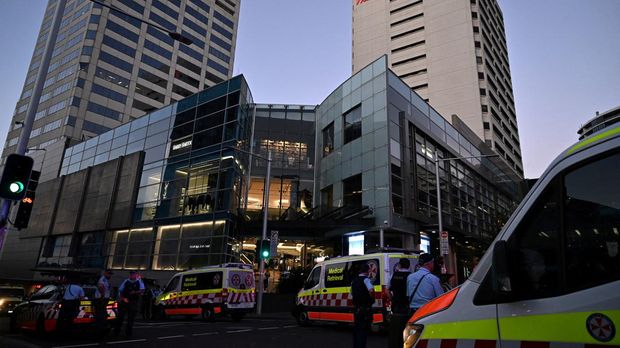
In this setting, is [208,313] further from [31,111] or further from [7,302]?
[7,302]

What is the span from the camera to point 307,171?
31.4 m

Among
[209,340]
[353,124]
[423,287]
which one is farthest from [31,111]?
[353,124]

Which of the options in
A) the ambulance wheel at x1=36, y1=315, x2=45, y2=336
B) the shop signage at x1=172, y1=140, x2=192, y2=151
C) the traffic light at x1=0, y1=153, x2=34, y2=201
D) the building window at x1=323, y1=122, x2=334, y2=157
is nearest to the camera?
the traffic light at x1=0, y1=153, x2=34, y2=201

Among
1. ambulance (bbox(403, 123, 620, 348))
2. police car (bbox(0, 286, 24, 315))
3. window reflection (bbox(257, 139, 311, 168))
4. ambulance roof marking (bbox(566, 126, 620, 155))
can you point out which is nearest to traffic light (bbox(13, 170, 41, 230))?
ambulance (bbox(403, 123, 620, 348))

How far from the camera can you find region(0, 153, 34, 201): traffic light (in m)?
7.23

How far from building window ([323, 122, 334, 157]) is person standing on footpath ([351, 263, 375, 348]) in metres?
22.2

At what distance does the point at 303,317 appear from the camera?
41.2 ft

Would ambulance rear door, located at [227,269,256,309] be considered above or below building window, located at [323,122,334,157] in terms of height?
below

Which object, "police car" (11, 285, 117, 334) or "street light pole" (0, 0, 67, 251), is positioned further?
"police car" (11, 285, 117, 334)

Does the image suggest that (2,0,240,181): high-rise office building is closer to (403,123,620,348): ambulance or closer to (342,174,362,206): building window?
(342,174,362,206): building window

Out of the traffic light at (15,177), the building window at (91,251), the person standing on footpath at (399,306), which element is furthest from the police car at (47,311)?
the building window at (91,251)

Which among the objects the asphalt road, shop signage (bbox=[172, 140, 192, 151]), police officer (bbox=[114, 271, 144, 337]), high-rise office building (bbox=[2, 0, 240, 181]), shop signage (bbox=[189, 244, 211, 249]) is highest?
high-rise office building (bbox=[2, 0, 240, 181])

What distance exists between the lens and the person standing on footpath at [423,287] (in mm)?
5344

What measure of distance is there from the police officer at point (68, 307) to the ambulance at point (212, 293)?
601cm
